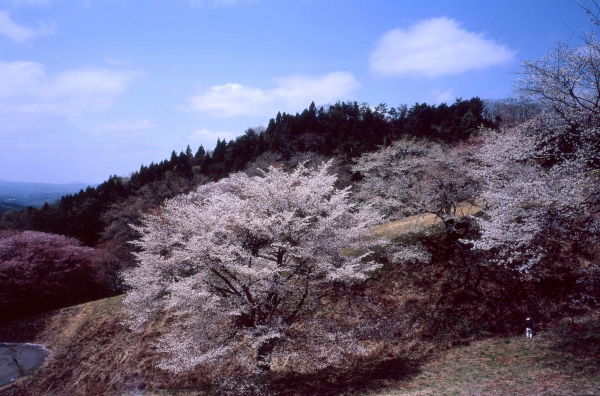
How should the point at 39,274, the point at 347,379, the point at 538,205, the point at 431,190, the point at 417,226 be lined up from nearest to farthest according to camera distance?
the point at 538,205 → the point at 347,379 → the point at 431,190 → the point at 417,226 → the point at 39,274

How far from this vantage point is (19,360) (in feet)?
59.7

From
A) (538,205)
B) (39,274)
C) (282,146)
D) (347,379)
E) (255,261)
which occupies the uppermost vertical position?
(282,146)

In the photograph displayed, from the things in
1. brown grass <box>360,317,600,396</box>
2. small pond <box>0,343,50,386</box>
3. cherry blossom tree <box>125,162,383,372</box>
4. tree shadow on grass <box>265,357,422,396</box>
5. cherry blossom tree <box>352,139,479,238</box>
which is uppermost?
cherry blossom tree <box>352,139,479,238</box>

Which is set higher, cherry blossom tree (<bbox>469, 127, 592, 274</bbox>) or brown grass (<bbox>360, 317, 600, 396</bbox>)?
cherry blossom tree (<bbox>469, 127, 592, 274</bbox>)

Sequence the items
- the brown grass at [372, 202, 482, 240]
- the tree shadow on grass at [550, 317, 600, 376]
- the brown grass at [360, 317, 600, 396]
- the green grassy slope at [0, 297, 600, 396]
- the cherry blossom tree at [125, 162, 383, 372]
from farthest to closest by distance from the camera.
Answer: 1. the brown grass at [372, 202, 482, 240]
2. the cherry blossom tree at [125, 162, 383, 372]
3. the tree shadow on grass at [550, 317, 600, 376]
4. the green grassy slope at [0, 297, 600, 396]
5. the brown grass at [360, 317, 600, 396]

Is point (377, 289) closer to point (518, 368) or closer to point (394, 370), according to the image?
point (394, 370)

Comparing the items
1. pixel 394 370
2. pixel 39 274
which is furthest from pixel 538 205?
pixel 39 274

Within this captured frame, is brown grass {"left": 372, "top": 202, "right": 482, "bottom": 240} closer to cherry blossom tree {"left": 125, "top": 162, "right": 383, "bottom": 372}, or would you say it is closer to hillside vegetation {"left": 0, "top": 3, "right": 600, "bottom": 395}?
hillside vegetation {"left": 0, "top": 3, "right": 600, "bottom": 395}

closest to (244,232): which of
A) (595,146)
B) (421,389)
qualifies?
(421,389)

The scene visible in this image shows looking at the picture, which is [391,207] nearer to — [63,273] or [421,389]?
[421,389]

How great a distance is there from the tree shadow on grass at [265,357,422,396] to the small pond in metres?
12.0

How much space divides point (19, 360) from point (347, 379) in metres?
18.3

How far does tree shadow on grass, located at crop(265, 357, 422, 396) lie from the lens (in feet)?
34.2

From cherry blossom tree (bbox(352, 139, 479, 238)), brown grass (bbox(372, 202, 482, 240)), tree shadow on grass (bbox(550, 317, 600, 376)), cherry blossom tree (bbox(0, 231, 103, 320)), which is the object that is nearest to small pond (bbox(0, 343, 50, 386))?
cherry blossom tree (bbox(0, 231, 103, 320))
